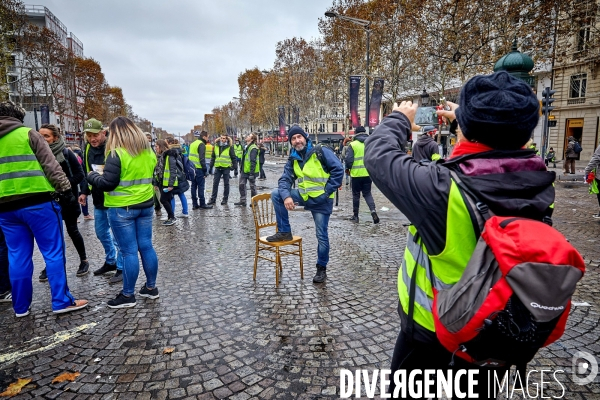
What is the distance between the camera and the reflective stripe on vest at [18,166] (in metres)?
3.45

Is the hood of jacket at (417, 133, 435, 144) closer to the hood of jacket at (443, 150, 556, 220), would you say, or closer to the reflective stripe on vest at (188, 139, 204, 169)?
the hood of jacket at (443, 150, 556, 220)

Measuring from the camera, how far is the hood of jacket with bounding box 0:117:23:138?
3433 millimetres

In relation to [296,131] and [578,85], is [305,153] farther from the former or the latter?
[578,85]

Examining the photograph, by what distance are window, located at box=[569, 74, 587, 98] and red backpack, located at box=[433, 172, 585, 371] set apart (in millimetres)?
35152

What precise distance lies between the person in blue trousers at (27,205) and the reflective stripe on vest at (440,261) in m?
3.56

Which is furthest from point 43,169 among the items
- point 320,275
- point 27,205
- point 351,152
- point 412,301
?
point 351,152

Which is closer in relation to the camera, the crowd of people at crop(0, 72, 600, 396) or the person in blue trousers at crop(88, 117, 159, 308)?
the crowd of people at crop(0, 72, 600, 396)

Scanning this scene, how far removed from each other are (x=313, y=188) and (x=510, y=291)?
11.5ft

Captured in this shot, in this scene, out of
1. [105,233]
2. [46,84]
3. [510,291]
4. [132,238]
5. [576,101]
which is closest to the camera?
[510,291]

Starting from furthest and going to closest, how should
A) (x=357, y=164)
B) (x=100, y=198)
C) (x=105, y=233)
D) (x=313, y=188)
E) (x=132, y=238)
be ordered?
(x=357, y=164) < (x=105, y=233) < (x=100, y=198) < (x=313, y=188) < (x=132, y=238)

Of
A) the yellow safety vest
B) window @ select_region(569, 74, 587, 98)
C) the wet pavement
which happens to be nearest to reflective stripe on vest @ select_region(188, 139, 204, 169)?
the yellow safety vest

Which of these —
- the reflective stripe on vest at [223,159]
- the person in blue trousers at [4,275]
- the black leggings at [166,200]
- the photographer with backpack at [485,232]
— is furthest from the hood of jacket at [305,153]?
the reflective stripe on vest at [223,159]

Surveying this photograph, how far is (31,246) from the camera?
12.2ft

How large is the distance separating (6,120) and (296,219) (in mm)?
6218
